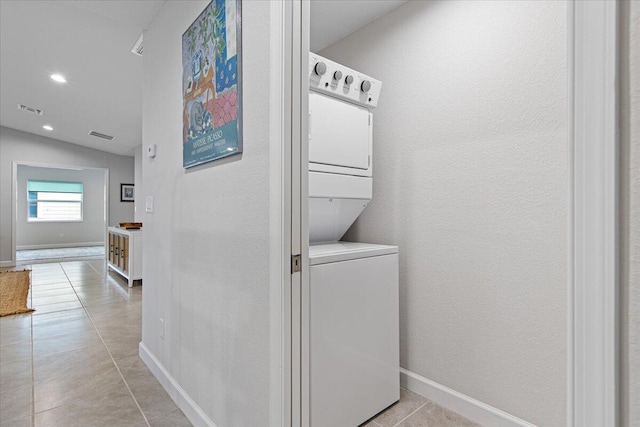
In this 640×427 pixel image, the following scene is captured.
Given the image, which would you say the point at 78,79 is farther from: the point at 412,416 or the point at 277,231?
the point at 412,416

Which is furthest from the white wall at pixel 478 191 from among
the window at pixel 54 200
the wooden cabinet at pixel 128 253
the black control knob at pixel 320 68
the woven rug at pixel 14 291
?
the window at pixel 54 200

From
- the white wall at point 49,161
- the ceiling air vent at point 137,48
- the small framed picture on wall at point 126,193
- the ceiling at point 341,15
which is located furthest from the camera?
the small framed picture on wall at point 126,193

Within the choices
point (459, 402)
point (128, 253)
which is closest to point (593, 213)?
point (459, 402)

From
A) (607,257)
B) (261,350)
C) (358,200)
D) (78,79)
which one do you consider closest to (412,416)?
(261,350)

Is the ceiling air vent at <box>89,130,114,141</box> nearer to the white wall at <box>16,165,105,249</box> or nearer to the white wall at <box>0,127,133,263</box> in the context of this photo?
the white wall at <box>0,127,133,263</box>

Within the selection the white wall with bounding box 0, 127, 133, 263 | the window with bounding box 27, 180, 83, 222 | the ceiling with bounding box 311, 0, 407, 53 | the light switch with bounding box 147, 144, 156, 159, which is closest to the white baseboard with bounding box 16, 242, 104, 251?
the window with bounding box 27, 180, 83, 222

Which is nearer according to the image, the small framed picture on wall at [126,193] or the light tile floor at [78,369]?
the light tile floor at [78,369]

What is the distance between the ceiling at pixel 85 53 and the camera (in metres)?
2.20

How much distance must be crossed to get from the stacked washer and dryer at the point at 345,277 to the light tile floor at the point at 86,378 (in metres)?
0.28

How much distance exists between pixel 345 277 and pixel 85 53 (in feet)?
11.6

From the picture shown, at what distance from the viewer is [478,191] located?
1783 mm

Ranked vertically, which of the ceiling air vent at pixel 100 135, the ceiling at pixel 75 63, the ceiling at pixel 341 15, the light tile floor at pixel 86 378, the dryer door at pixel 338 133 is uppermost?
the ceiling at pixel 75 63

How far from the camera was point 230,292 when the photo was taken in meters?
1.45

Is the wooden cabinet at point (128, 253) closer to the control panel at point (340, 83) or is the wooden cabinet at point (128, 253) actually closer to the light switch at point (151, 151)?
the light switch at point (151, 151)
